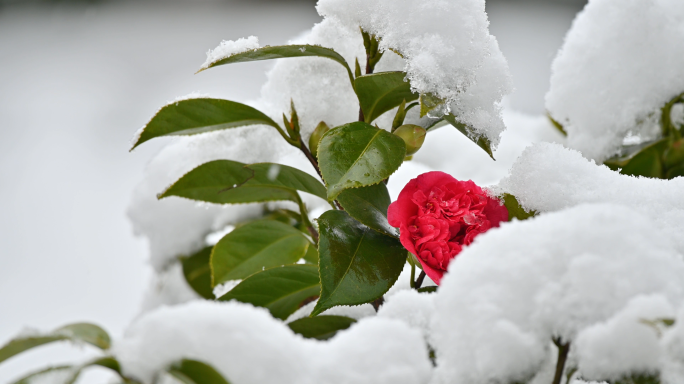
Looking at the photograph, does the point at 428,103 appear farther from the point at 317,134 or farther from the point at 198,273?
the point at 198,273

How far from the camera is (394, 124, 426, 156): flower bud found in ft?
1.55

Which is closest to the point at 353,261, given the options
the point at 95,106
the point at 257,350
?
the point at 257,350

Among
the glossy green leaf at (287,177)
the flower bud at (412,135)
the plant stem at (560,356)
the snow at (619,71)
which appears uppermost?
the snow at (619,71)

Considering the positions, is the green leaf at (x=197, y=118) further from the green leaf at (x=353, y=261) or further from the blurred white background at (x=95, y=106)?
the blurred white background at (x=95, y=106)

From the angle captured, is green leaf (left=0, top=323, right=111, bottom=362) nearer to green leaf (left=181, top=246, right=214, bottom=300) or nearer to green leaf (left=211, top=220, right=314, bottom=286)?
green leaf (left=211, top=220, right=314, bottom=286)

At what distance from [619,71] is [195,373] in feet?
1.93

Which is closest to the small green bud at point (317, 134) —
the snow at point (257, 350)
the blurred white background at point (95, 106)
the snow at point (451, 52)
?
the snow at point (451, 52)

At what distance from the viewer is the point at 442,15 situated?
443 millimetres

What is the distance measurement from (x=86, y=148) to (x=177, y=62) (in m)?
0.56

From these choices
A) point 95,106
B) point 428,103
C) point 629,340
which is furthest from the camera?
point 95,106

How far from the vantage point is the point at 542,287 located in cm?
29

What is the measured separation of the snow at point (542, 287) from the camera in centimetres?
28

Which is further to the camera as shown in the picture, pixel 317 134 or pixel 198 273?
pixel 198 273

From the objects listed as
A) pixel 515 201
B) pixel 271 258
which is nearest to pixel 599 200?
pixel 515 201
